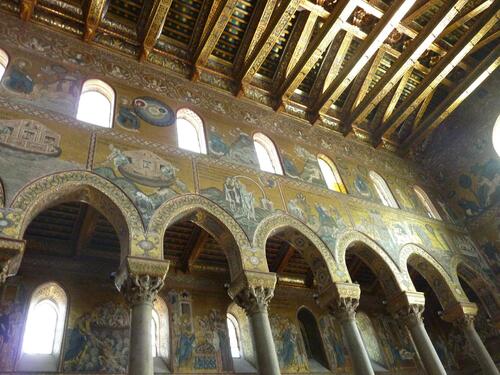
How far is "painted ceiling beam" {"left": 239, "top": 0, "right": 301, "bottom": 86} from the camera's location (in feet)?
35.8

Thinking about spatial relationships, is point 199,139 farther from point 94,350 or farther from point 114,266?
point 94,350

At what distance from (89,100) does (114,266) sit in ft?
14.4

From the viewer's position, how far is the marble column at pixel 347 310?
8484 mm

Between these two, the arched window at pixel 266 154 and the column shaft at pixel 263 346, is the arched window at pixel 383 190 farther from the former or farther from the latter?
the column shaft at pixel 263 346

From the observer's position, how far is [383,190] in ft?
45.6

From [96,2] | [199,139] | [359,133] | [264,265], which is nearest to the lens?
[264,265]

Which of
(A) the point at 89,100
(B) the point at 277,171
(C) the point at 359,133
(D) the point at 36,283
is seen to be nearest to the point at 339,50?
(C) the point at 359,133

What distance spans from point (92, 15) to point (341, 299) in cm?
909

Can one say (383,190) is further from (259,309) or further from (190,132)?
(259,309)

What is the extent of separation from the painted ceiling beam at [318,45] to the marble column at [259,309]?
22.5 feet

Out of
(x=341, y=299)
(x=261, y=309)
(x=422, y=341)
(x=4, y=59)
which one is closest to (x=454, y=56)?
(x=422, y=341)

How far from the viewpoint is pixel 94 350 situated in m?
9.01

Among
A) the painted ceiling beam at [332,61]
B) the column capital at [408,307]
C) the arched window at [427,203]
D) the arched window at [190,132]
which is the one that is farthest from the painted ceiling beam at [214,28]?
the arched window at [427,203]

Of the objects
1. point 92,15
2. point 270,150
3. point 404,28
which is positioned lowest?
point 270,150
